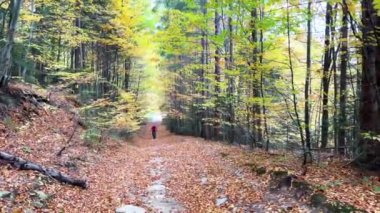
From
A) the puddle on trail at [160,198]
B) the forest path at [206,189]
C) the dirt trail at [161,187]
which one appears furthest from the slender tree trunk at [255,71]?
the puddle on trail at [160,198]

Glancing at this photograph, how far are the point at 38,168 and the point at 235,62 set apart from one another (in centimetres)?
940

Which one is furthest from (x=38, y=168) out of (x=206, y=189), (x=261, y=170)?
(x=261, y=170)

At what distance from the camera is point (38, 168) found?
8.41 m

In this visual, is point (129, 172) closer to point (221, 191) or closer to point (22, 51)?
point (221, 191)

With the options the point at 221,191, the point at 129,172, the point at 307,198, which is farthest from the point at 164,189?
the point at 307,198

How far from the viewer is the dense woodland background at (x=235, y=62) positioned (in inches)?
398

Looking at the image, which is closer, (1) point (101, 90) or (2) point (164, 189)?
(2) point (164, 189)

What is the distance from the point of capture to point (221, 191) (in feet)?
29.6

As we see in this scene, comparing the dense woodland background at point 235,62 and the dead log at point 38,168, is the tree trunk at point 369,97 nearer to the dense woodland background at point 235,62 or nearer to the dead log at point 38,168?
the dense woodland background at point 235,62

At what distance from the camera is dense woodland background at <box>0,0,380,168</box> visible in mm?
10109

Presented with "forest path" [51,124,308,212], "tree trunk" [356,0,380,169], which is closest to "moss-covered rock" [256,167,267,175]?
"forest path" [51,124,308,212]

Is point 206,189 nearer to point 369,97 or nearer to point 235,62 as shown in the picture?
point 369,97

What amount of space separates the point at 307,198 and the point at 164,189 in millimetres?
4343

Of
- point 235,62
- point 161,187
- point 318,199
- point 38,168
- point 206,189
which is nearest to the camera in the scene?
point 318,199
